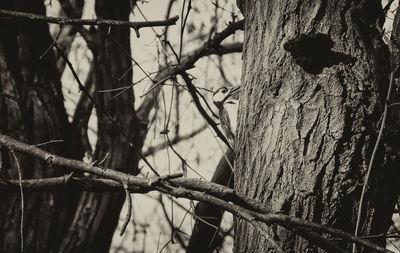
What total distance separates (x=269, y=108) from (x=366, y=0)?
46cm

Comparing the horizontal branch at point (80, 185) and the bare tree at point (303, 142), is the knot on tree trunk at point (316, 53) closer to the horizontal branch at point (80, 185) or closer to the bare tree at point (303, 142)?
the bare tree at point (303, 142)

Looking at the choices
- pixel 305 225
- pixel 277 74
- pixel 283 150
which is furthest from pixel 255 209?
pixel 277 74

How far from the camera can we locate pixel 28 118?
2568 mm

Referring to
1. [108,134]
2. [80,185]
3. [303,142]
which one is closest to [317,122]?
[303,142]

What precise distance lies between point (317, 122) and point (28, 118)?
6.35ft

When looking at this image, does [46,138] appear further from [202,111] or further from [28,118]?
A: [202,111]

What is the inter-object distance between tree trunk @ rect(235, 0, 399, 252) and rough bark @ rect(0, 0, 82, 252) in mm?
1647

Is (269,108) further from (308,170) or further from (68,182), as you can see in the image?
(68,182)

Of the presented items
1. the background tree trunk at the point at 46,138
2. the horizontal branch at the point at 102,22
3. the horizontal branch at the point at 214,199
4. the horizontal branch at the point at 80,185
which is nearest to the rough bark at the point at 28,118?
the background tree trunk at the point at 46,138

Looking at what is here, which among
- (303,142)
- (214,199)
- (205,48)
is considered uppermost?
(205,48)

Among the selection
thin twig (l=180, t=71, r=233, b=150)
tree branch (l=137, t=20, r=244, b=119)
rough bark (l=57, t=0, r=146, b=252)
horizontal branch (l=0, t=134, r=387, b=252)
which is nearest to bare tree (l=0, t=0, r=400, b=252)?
horizontal branch (l=0, t=134, r=387, b=252)

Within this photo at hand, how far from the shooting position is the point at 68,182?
123 cm

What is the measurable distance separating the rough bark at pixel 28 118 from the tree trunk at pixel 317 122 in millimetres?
1647

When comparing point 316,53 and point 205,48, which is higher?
point 205,48
